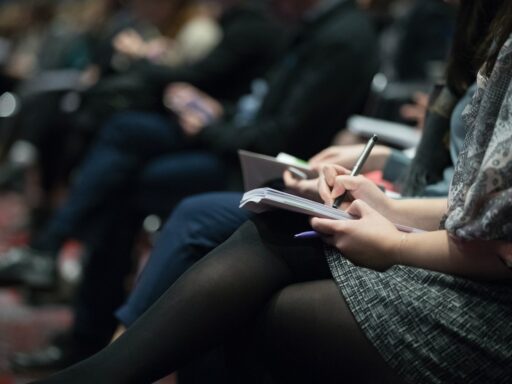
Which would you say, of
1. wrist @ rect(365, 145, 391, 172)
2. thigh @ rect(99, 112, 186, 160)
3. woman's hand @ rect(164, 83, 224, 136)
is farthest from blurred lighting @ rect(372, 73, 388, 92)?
wrist @ rect(365, 145, 391, 172)

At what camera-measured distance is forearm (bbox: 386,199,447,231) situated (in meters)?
1.44

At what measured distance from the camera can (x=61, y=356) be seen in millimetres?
2570

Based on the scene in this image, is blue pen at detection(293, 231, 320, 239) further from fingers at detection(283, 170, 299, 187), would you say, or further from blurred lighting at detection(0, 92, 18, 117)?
blurred lighting at detection(0, 92, 18, 117)

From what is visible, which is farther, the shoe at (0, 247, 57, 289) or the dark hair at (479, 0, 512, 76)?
the shoe at (0, 247, 57, 289)

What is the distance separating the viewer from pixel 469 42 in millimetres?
1600

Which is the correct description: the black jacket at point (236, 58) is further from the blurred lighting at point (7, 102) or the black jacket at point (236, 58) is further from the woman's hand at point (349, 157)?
the blurred lighting at point (7, 102)

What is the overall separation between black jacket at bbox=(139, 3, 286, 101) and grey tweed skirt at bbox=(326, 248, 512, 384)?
6.10 feet

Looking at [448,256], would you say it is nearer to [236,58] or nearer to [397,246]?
[397,246]

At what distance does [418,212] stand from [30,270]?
6.63ft

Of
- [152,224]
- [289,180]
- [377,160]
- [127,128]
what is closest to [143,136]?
[127,128]

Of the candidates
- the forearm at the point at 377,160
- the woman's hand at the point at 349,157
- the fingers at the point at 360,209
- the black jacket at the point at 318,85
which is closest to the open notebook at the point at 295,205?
the fingers at the point at 360,209

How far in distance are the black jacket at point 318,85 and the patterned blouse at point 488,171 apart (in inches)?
47.9

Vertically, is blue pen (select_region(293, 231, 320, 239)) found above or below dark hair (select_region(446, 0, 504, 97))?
below

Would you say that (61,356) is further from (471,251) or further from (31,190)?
(31,190)
